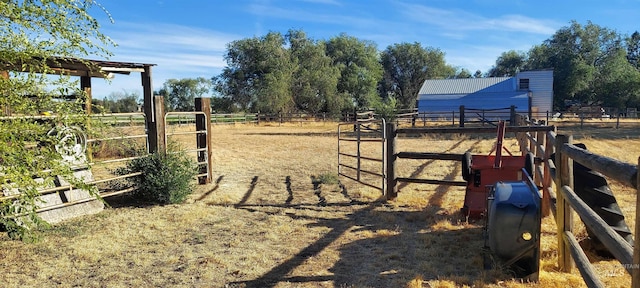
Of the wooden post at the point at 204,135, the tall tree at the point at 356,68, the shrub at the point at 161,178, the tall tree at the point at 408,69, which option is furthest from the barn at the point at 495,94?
the shrub at the point at 161,178

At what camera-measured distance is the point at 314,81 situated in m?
46.7

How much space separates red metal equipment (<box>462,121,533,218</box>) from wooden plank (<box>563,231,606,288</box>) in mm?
1841

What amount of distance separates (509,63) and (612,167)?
239ft

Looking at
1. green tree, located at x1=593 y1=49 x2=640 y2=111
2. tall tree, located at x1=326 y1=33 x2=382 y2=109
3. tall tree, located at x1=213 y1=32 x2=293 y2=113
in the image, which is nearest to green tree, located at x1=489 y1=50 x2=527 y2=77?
green tree, located at x1=593 y1=49 x2=640 y2=111

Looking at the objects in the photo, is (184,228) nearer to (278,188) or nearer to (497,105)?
(278,188)

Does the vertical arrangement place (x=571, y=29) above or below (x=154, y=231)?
above

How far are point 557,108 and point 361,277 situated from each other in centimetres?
5657

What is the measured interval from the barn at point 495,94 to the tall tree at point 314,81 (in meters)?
11.5

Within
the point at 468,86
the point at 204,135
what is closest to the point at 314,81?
the point at 468,86

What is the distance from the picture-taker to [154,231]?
570cm

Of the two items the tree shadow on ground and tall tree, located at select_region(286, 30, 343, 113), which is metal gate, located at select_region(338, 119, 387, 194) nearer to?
the tree shadow on ground

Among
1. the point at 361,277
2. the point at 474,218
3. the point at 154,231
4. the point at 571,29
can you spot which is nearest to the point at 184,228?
the point at 154,231

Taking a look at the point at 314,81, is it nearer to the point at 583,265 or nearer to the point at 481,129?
the point at 481,129

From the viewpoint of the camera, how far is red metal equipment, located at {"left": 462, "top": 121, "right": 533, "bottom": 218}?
5.54 m
